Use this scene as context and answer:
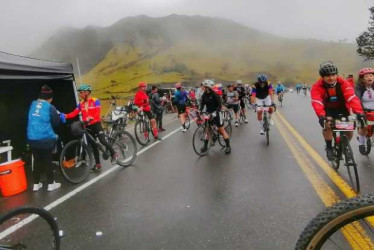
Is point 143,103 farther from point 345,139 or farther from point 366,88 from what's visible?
point 345,139

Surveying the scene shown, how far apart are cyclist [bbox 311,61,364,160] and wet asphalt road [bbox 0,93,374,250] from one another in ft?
3.83

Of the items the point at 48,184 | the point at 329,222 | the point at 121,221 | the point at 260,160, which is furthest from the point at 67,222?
the point at 260,160

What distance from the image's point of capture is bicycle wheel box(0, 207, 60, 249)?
3.68 meters

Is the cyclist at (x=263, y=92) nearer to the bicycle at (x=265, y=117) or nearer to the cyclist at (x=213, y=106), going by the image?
the bicycle at (x=265, y=117)

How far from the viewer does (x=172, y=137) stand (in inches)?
561

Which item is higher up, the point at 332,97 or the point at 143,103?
the point at 332,97

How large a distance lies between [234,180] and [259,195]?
3.72 ft

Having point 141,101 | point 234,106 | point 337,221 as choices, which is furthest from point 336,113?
point 234,106

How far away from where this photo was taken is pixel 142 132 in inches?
523

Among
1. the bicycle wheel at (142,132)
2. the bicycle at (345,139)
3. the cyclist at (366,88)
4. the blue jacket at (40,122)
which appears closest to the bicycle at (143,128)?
the bicycle wheel at (142,132)

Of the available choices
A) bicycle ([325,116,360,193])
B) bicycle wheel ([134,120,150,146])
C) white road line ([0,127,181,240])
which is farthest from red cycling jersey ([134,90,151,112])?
bicycle ([325,116,360,193])

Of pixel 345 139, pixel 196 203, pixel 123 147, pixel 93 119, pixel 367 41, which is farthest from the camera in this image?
pixel 367 41

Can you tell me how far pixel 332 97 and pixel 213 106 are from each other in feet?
13.0

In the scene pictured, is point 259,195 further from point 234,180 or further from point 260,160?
point 260,160
